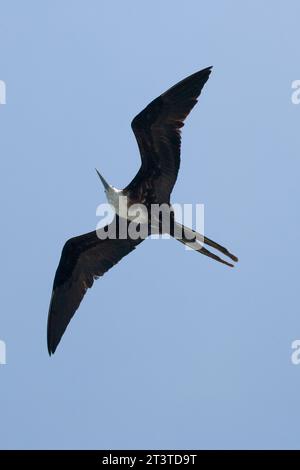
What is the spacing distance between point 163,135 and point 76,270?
2.61 meters

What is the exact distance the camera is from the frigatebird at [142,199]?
514 inches

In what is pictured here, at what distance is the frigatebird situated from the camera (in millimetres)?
13055

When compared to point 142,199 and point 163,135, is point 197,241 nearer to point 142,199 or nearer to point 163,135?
point 142,199

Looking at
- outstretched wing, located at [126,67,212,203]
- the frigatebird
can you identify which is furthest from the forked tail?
outstretched wing, located at [126,67,212,203]

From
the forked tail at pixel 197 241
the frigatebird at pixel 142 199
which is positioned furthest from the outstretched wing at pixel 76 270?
the forked tail at pixel 197 241

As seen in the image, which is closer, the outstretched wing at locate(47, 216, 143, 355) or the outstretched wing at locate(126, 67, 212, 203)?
the outstretched wing at locate(126, 67, 212, 203)

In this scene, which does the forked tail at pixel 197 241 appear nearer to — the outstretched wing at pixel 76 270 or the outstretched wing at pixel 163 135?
the outstretched wing at pixel 163 135

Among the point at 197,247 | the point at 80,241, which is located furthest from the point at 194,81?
the point at 80,241

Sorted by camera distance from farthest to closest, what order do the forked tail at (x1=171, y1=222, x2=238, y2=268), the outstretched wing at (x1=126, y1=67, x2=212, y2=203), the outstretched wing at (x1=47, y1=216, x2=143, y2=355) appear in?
the outstretched wing at (x1=47, y1=216, x2=143, y2=355), the forked tail at (x1=171, y1=222, x2=238, y2=268), the outstretched wing at (x1=126, y1=67, x2=212, y2=203)

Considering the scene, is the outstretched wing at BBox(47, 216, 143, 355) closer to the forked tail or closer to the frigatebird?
the frigatebird

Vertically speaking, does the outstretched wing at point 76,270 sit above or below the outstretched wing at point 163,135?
below

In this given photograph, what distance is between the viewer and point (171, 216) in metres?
13.7

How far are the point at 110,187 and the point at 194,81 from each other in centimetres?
180
